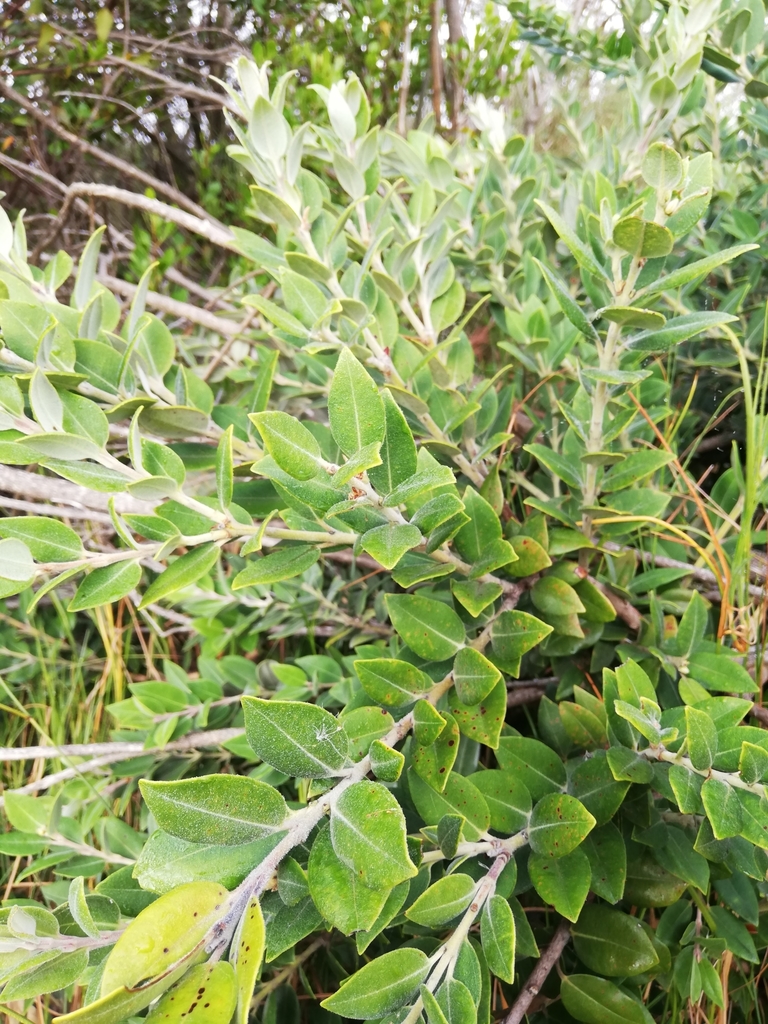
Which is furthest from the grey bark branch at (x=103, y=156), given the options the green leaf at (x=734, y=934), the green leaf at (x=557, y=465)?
the green leaf at (x=734, y=934)

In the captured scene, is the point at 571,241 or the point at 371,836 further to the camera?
the point at 571,241

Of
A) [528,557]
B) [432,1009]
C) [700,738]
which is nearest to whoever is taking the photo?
[432,1009]

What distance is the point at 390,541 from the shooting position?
1.85 feet

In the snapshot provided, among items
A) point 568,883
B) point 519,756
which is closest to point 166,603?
point 519,756

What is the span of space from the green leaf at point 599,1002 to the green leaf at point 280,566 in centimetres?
59

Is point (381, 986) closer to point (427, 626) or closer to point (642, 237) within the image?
point (427, 626)

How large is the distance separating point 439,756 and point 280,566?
26 centimetres

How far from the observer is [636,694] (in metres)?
0.68

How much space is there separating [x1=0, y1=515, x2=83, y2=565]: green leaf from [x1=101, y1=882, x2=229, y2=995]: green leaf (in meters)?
0.38

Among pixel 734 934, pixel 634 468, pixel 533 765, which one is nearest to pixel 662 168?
pixel 634 468

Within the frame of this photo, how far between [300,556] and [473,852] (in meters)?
0.37

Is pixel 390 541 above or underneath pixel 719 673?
above

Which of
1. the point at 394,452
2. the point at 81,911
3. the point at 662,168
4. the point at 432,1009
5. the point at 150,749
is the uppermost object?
the point at 662,168

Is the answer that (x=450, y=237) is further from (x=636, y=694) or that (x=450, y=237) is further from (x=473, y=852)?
(x=473, y=852)
